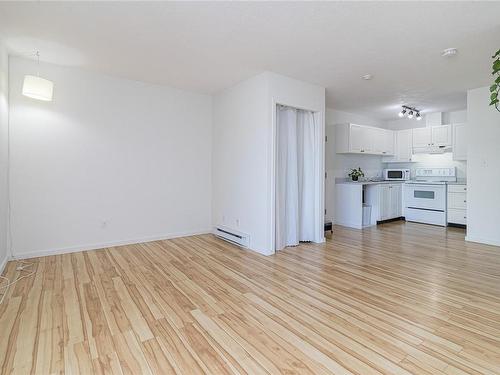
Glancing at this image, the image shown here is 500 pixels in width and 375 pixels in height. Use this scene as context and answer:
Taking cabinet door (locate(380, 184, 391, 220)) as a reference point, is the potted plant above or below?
above

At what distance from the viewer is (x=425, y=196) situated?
19.5ft

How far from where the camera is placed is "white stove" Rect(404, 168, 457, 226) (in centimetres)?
567

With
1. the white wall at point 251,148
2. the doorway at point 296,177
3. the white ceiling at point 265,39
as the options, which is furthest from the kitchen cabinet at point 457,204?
the white wall at point 251,148

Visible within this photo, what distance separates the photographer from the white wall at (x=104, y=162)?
3465mm

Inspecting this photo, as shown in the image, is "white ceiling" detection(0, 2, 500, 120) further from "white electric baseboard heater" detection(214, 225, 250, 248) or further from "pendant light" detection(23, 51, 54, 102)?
"white electric baseboard heater" detection(214, 225, 250, 248)

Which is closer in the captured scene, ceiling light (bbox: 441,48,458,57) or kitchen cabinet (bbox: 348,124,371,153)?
ceiling light (bbox: 441,48,458,57)

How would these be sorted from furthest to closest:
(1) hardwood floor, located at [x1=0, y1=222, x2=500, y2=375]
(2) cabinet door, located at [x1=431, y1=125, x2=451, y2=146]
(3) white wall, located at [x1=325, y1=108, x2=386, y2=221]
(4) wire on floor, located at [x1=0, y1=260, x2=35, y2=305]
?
1. (3) white wall, located at [x1=325, y1=108, x2=386, y2=221]
2. (2) cabinet door, located at [x1=431, y1=125, x2=451, y2=146]
3. (4) wire on floor, located at [x1=0, y1=260, x2=35, y2=305]
4. (1) hardwood floor, located at [x1=0, y1=222, x2=500, y2=375]

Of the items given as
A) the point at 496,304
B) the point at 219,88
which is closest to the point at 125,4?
the point at 219,88

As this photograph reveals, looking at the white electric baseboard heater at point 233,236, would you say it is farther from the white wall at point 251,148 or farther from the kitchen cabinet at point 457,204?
the kitchen cabinet at point 457,204

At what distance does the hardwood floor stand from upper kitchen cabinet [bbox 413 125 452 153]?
3.08 meters

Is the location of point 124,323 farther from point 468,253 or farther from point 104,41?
point 468,253

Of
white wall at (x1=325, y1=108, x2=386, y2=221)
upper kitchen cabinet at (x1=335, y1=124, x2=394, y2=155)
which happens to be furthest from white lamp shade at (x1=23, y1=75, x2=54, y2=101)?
upper kitchen cabinet at (x1=335, y1=124, x2=394, y2=155)

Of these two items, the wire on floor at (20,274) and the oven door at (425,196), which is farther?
the oven door at (425,196)

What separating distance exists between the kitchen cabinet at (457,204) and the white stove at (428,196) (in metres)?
0.10
